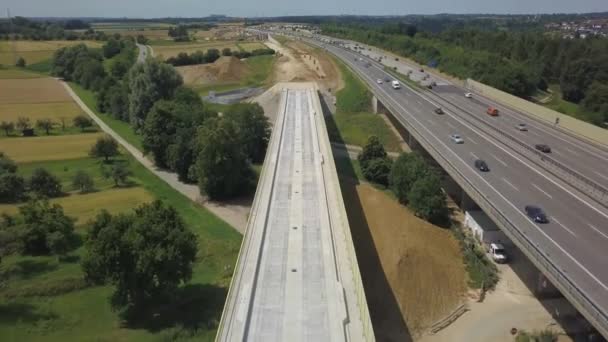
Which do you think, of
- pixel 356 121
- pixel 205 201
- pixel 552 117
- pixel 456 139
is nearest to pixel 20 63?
pixel 356 121

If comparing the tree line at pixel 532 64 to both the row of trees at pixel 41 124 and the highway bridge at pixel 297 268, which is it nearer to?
the highway bridge at pixel 297 268

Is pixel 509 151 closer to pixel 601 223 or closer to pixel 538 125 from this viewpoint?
pixel 538 125

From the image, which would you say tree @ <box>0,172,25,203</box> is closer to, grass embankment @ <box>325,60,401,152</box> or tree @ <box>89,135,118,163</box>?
tree @ <box>89,135,118,163</box>

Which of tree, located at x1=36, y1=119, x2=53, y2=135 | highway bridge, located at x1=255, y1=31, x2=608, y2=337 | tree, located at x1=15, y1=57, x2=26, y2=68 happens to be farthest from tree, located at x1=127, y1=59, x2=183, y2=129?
tree, located at x1=15, y1=57, x2=26, y2=68

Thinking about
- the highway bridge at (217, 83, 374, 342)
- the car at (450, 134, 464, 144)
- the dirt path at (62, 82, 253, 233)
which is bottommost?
the dirt path at (62, 82, 253, 233)

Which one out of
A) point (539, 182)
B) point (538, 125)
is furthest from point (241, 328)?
point (538, 125)

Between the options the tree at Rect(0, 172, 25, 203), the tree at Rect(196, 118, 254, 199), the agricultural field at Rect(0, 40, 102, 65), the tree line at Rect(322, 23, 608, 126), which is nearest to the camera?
the tree at Rect(0, 172, 25, 203)
